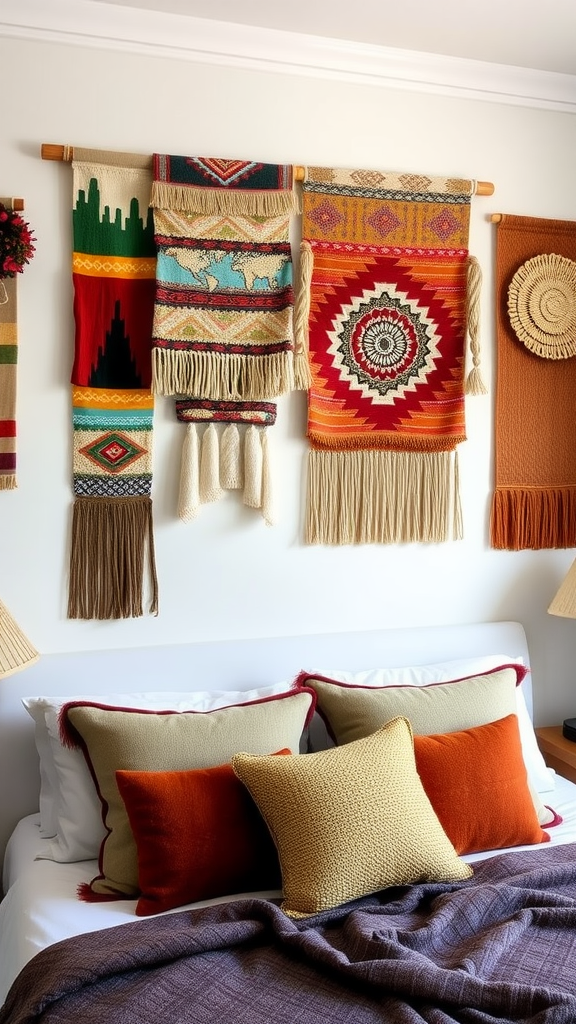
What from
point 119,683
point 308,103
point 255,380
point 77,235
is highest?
point 308,103

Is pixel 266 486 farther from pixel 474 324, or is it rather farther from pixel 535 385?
pixel 535 385

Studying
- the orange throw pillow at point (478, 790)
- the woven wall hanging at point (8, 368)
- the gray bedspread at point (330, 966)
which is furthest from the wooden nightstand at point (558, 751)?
the woven wall hanging at point (8, 368)

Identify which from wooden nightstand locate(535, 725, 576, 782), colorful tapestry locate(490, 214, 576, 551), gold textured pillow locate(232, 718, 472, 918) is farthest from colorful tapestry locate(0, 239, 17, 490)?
wooden nightstand locate(535, 725, 576, 782)

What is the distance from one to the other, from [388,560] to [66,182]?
1.42 m

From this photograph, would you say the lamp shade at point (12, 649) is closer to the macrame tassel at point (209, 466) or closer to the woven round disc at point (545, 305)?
the macrame tassel at point (209, 466)

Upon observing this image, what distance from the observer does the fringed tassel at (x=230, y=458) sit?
258cm

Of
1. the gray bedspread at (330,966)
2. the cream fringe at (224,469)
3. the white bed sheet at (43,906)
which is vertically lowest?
the white bed sheet at (43,906)

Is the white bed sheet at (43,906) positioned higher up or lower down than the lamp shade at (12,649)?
lower down

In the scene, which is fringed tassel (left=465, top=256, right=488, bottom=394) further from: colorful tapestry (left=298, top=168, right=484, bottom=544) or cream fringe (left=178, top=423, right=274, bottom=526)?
cream fringe (left=178, top=423, right=274, bottom=526)

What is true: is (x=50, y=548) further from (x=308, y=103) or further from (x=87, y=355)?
(x=308, y=103)

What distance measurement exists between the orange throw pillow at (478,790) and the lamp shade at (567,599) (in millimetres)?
649

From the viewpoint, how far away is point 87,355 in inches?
96.9

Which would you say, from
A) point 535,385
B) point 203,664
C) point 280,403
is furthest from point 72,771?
point 535,385

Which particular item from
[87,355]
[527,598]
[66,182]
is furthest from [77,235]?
[527,598]
